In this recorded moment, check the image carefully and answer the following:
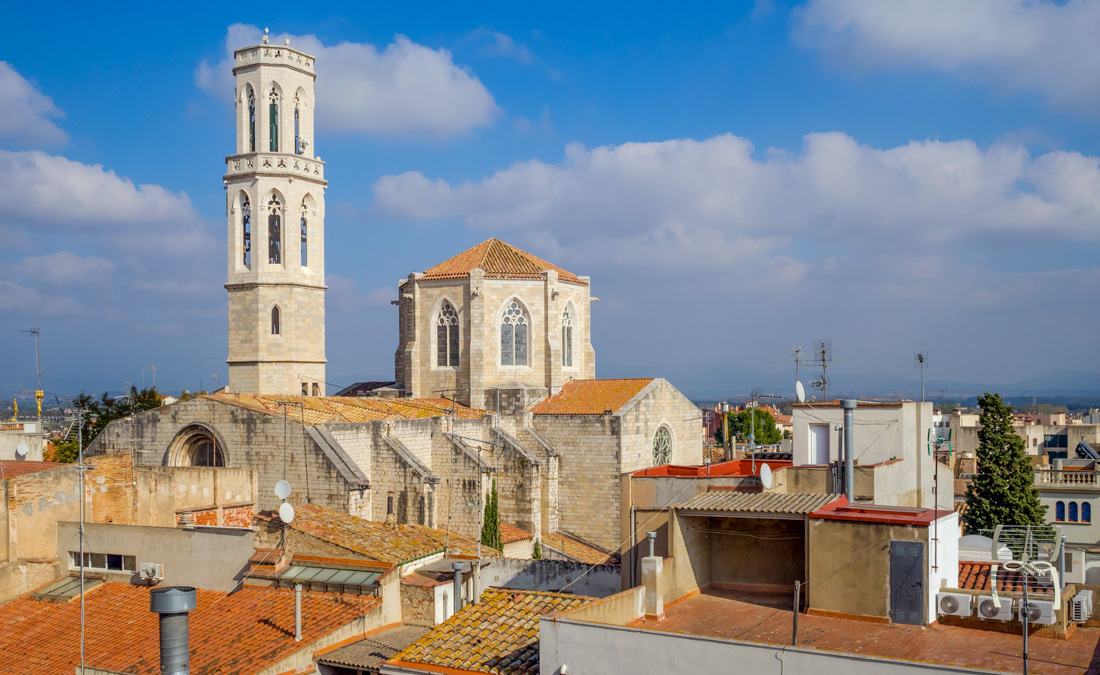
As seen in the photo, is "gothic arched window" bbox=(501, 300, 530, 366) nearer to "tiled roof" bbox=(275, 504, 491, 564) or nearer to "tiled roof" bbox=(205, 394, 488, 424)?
"tiled roof" bbox=(205, 394, 488, 424)

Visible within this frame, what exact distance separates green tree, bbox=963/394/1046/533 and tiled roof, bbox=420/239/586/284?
1753 cm

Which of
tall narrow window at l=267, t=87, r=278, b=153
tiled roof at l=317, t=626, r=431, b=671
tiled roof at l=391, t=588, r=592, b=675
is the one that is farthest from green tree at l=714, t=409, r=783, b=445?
tiled roof at l=391, t=588, r=592, b=675

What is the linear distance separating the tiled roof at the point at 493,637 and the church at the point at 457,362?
16.8 meters

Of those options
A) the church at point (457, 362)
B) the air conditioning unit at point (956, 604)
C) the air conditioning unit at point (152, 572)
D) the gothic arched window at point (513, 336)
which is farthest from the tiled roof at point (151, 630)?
the gothic arched window at point (513, 336)

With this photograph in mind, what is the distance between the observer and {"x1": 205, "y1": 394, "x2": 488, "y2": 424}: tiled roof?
31078mm

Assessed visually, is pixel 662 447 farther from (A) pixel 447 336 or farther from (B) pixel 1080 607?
(B) pixel 1080 607

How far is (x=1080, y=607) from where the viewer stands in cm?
1257

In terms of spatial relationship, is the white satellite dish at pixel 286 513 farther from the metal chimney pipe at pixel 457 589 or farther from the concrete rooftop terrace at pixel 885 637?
the concrete rooftop terrace at pixel 885 637

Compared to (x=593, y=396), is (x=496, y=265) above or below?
above

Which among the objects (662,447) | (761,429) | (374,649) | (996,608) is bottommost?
(761,429)

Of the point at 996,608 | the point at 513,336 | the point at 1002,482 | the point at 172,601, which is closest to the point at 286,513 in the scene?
the point at 172,601

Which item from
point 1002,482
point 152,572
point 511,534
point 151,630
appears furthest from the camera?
point 511,534

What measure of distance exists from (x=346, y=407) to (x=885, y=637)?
2487cm

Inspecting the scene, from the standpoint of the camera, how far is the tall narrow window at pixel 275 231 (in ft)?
129
